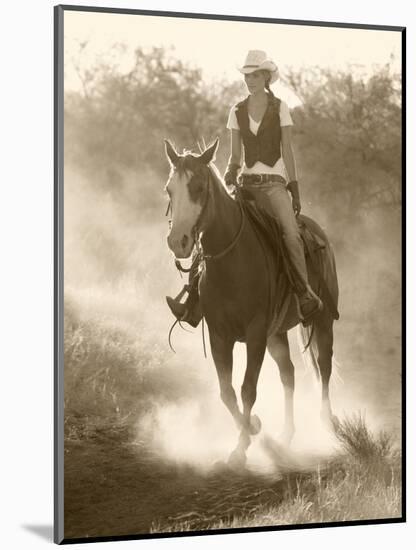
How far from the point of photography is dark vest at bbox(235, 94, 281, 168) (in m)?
7.85

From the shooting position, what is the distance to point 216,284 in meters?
7.69

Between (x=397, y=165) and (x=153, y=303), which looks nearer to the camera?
(x=153, y=303)

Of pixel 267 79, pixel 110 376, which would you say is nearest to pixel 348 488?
pixel 110 376

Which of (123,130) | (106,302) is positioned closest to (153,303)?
(106,302)

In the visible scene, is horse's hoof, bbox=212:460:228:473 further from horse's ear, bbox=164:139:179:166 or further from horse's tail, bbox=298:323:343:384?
horse's ear, bbox=164:139:179:166

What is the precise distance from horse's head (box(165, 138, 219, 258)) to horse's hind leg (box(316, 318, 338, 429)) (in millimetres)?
1124

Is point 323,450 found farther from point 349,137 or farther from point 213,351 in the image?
point 349,137

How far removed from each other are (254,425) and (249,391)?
21cm

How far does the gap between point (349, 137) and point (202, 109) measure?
101 cm

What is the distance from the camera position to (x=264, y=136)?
25.9ft

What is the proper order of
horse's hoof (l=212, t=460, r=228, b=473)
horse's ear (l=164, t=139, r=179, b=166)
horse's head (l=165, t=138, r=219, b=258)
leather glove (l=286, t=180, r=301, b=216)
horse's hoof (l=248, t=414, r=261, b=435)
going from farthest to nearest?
leather glove (l=286, t=180, r=301, b=216) → horse's hoof (l=248, t=414, r=261, b=435) → horse's hoof (l=212, t=460, r=228, b=473) → horse's ear (l=164, t=139, r=179, b=166) → horse's head (l=165, t=138, r=219, b=258)

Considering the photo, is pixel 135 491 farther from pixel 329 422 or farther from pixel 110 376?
pixel 329 422

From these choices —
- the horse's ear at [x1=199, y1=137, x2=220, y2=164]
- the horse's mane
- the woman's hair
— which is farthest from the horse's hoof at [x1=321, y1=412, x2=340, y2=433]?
the woman's hair

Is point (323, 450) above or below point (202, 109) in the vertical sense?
below
